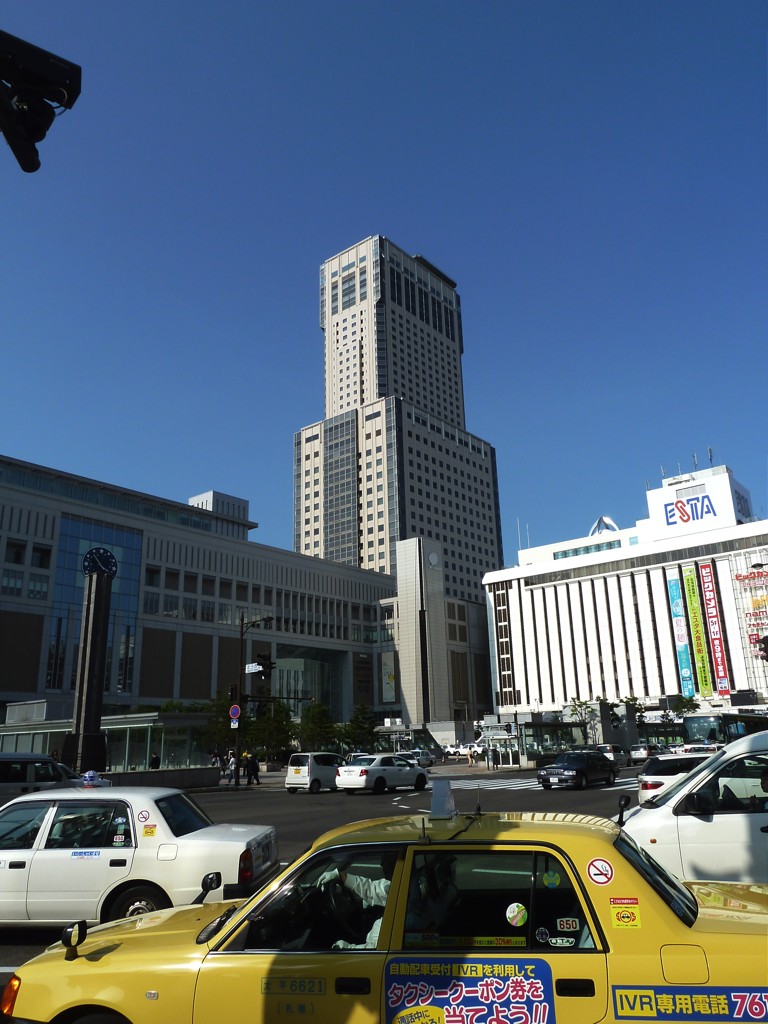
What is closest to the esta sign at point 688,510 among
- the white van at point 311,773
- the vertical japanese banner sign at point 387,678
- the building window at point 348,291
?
the vertical japanese banner sign at point 387,678

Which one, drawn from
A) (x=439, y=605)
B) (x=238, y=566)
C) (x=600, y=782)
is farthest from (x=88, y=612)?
(x=439, y=605)

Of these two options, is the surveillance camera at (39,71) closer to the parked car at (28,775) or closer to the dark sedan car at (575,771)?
the parked car at (28,775)

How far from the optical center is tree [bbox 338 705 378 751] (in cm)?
6894

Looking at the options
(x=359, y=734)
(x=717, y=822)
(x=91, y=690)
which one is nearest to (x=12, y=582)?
(x=359, y=734)

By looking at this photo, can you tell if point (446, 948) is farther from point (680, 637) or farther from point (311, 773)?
point (680, 637)

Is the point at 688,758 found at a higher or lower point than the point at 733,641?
lower

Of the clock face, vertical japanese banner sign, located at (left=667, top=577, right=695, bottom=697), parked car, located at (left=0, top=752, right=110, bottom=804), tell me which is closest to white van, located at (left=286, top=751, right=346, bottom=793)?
parked car, located at (left=0, top=752, right=110, bottom=804)

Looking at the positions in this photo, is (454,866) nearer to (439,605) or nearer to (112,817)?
(112,817)

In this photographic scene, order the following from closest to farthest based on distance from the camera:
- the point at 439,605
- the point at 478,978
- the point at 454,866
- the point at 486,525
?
the point at 478,978
the point at 454,866
the point at 439,605
the point at 486,525

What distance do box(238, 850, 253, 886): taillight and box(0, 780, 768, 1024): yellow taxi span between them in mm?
3731

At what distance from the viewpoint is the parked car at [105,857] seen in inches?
306

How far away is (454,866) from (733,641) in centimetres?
9610

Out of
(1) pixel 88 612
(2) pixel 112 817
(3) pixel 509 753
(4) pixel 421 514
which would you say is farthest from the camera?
(4) pixel 421 514

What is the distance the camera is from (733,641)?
8950cm
